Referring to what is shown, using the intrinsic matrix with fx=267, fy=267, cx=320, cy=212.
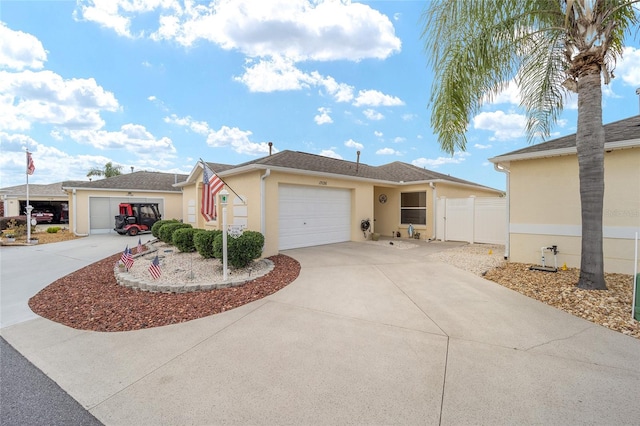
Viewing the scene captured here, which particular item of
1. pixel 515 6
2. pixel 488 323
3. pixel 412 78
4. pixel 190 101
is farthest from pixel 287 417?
pixel 190 101

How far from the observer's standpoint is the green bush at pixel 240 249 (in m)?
6.62

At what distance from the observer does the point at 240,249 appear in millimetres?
6664

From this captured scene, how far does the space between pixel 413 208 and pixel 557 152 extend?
718 centimetres

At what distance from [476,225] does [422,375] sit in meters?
10.6

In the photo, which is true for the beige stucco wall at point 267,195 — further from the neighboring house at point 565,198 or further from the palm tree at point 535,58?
the neighboring house at point 565,198

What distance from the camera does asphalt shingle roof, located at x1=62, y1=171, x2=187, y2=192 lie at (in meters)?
17.7

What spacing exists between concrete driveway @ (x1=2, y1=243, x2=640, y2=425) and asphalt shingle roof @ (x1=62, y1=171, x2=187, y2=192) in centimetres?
1650

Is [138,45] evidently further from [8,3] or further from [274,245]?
[274,245]

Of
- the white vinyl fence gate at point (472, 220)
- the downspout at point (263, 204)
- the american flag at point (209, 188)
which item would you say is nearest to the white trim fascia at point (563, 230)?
the white vinyl fence gate at point (472, 220)

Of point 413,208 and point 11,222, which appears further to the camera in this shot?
point 11,222

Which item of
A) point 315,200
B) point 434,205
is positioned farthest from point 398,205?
point 315,200

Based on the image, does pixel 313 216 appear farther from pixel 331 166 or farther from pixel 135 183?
pixel 135 183

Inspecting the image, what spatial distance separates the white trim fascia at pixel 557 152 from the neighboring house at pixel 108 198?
18.6 metres

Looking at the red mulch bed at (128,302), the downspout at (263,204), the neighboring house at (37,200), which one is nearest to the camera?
the red mulch bed at (128,302)
